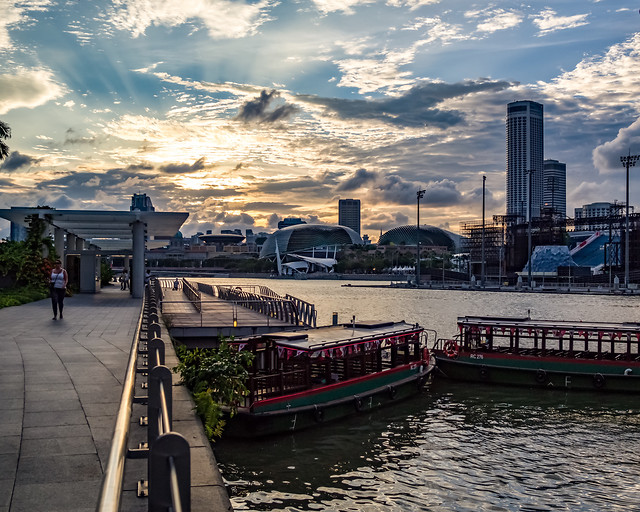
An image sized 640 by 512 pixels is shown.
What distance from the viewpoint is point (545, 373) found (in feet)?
93.7

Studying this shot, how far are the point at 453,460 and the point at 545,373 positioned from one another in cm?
1182

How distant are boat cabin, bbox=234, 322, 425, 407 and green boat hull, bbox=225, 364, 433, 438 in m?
0.40

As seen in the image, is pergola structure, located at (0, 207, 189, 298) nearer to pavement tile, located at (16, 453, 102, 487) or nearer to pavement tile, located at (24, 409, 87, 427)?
pavement tile, located at (24, 409, 87, 427)

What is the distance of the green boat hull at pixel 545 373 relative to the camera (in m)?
27.6

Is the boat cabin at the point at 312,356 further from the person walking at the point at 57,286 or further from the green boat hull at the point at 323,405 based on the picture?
the person walking at the point at 57,286

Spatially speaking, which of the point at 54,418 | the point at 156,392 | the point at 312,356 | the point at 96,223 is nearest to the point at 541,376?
the point at 312,356

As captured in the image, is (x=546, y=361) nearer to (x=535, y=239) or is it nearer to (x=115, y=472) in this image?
(x=115, y=472)

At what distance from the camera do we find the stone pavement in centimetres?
634

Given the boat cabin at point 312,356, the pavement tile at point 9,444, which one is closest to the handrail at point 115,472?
the pavement tile at point 9,444

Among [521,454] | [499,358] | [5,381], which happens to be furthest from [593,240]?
[5,381]

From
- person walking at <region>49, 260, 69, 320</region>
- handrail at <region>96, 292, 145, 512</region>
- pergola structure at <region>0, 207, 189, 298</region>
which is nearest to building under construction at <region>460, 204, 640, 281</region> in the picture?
pergola structure at <region>0, 207, 189, 298</region>

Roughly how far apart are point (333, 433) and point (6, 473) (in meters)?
14.5

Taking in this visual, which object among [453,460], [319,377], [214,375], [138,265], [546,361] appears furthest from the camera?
[138,265]

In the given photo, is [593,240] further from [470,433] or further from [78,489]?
[78,489]
